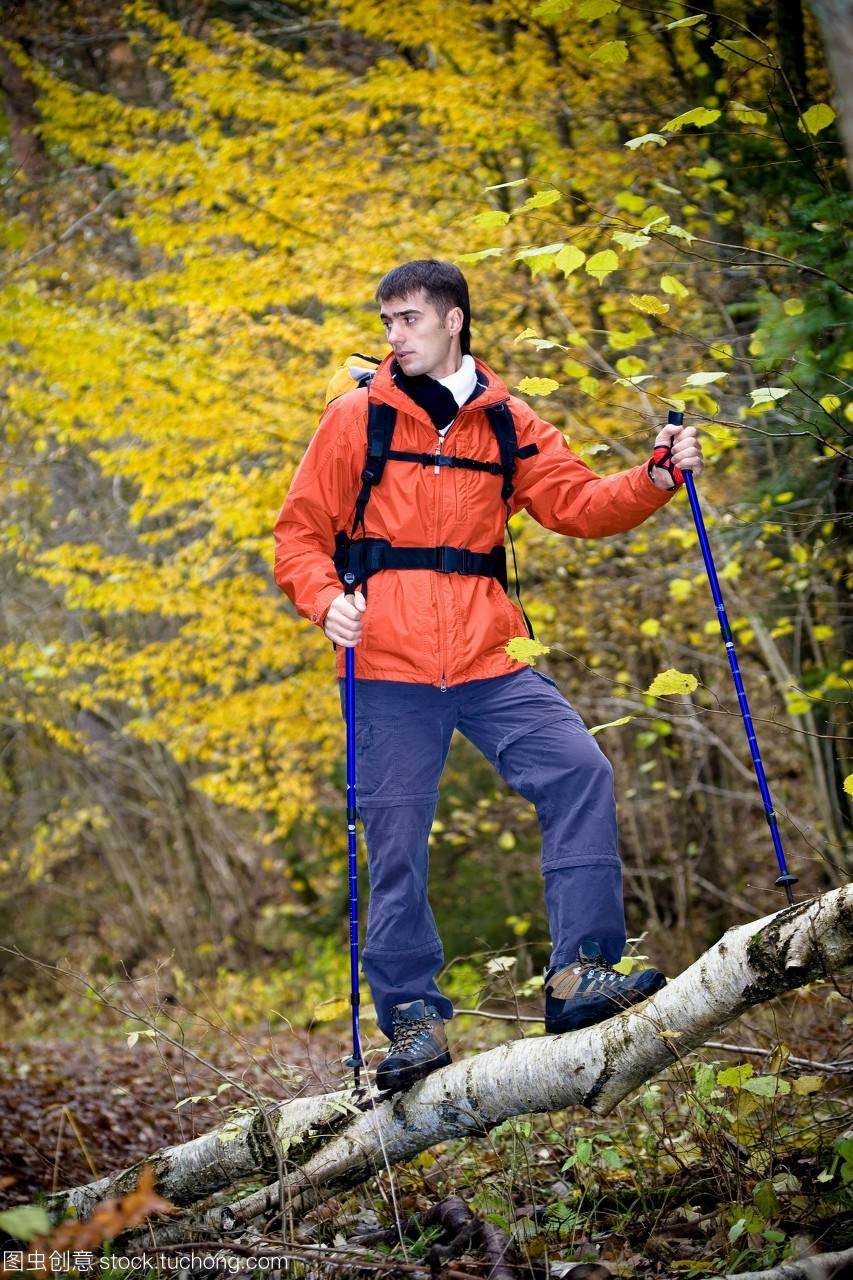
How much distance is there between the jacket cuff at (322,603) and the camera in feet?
10.6

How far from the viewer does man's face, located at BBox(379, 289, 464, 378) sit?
3441mm

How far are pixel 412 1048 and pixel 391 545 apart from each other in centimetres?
150

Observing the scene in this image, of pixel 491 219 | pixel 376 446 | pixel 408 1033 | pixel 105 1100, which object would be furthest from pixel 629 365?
pixel 105 1100

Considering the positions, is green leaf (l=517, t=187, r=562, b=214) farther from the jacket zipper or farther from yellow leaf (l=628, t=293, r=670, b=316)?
the jacket zipper

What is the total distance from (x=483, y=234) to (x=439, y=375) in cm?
374

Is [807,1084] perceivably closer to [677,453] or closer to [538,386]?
[677,453]

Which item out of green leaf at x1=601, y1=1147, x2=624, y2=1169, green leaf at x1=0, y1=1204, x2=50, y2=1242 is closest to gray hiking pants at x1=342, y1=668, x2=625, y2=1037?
green leaf at x1=601, y1=1147, x2=624, y2=1169

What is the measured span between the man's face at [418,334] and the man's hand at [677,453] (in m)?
0.75

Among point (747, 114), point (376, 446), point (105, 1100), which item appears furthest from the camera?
point (105, 1100)

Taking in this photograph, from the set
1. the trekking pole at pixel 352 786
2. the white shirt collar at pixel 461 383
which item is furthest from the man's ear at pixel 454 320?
the trekking pole at pixel 352 786

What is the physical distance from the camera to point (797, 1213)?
2.75 metres

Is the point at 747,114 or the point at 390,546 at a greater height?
the point at 747,114

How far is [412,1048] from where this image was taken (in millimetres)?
3133

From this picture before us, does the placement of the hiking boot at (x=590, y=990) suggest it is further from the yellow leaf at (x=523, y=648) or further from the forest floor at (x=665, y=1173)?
the yellow leaf at (x=523, y=648)
